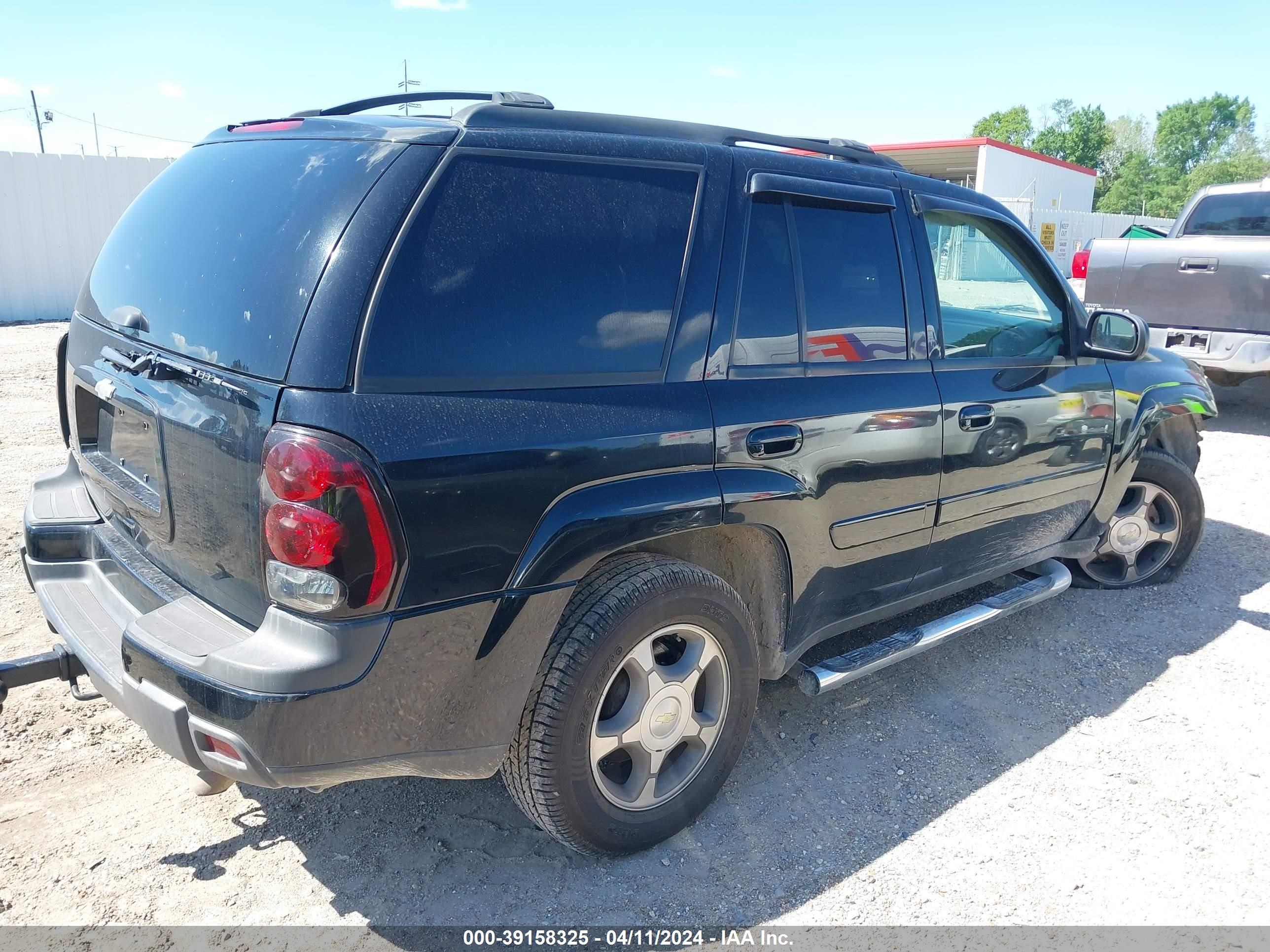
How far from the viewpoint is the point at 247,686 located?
2039 mm

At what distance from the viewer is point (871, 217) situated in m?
3.18

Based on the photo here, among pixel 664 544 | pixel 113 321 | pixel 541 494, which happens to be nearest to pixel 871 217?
pixel 664 544

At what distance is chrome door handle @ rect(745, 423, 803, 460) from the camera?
2686mm

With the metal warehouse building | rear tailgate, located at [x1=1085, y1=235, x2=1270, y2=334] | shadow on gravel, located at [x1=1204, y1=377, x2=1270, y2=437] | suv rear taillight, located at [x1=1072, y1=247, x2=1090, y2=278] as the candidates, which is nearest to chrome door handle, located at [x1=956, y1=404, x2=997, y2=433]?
shadow on gravel, located at [x1=1204, y1=377, x2=1270, y2=437]

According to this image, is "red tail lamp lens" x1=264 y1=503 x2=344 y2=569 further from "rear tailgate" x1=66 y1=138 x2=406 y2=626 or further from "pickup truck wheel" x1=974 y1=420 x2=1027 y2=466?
"pickup truck wheel" x1=974 y1=420 x2=1027 y2=466

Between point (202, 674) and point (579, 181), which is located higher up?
point (579, 181)

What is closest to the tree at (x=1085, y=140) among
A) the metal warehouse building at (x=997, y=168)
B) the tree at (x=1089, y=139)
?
the tree at (x=1089, y=139)

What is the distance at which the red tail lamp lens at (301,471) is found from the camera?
6.51 feet

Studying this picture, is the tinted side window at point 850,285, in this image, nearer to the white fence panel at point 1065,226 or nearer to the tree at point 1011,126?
the white fence panel at point 1065,226

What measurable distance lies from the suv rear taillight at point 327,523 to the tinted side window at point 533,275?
21cm

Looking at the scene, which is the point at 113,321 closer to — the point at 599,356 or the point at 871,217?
the point at 599,356

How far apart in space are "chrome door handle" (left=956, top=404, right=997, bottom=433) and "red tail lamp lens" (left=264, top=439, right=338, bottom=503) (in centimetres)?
227

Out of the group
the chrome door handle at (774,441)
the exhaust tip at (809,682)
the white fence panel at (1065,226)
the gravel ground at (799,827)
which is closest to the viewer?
the gravel ground at (799,827)

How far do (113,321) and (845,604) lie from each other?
2.51m
